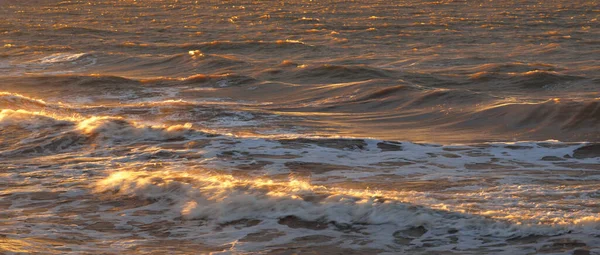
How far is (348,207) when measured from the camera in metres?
7.28

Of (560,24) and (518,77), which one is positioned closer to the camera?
(518,77)

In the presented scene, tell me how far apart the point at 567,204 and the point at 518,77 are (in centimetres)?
1014

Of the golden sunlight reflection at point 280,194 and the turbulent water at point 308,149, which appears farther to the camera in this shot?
the golden sunlight reflection at point 280,194

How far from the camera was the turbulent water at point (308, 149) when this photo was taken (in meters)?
6.83

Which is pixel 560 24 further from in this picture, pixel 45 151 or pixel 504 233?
pixel 504 233

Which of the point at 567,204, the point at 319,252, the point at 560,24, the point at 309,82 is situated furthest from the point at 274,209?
the point at 560,24

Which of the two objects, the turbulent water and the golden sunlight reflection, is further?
the golden sunlight reflection

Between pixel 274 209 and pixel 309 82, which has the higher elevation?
pixel 274 209

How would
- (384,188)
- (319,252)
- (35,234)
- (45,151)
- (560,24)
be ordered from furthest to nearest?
(560,24)
(45,151)
(384,188)
(35,234)
(319,252)

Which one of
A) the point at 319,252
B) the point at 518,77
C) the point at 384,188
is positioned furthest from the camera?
the point at 518,77

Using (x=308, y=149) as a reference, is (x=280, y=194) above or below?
above

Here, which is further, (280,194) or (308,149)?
(308,149)

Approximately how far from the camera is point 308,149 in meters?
10.1

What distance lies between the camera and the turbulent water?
22.4 feet
